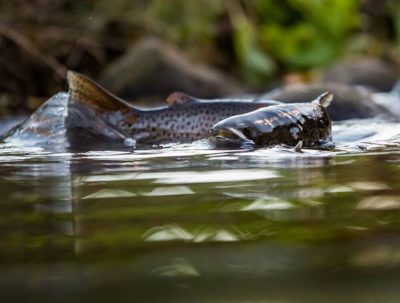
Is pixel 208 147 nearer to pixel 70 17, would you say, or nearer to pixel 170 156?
pixel 170 156

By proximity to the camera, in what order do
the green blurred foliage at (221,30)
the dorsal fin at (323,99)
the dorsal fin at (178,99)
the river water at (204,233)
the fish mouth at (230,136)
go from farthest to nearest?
the green blurred foliage at (221,30) < the dorsal fin at (178,99) < the dorsal fin at (323,99) < the fish mouth at (230,136) < the river water at (204,233)

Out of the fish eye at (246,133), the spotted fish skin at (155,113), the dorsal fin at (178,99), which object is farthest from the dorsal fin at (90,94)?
the fish eye at (246,133)

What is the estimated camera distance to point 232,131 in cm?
374

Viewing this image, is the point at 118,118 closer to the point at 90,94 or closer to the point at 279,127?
the point at 90,94

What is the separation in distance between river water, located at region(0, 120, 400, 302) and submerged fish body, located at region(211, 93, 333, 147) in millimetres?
880

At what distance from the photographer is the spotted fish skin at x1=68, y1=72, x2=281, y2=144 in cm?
465

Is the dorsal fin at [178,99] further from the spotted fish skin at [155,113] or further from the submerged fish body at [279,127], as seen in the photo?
the submerged fish body at [279,127]

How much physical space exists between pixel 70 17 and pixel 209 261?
32.8 feet

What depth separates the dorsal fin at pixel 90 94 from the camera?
182 inches

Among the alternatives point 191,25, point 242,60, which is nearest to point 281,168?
point 191,25

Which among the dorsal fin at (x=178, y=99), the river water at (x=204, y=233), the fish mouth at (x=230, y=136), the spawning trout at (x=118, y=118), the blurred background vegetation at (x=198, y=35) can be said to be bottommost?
the river water at (x=204, y=233)

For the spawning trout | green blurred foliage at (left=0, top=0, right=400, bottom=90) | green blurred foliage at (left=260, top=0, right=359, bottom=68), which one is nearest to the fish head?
the spawning trout

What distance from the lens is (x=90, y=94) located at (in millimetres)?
4660

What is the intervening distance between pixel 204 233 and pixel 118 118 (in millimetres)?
3305
